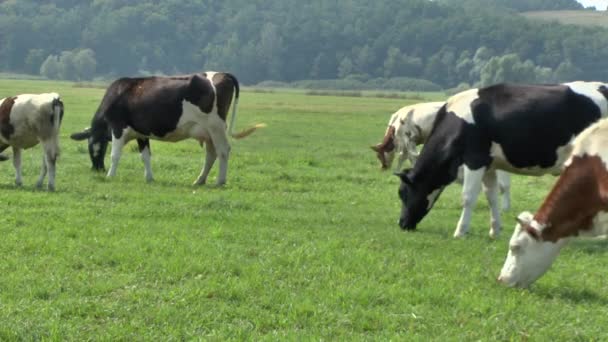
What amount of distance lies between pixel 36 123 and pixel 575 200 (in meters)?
10.5

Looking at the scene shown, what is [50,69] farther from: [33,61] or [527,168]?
[527,168]

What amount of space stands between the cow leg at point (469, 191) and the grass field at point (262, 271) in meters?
0.25

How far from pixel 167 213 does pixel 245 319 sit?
5848mm

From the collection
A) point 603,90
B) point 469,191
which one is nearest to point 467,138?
point 469,191

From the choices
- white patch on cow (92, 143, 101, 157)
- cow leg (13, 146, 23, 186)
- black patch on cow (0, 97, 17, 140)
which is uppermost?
black patch on cow (0, 97, 17, 140)

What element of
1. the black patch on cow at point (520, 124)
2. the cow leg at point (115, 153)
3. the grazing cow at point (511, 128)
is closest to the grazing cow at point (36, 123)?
the cow leg at point (115, 153)

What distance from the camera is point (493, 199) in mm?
13703

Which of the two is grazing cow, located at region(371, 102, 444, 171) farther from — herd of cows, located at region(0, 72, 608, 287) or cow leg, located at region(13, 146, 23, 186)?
cow leg, located at region(13, 146, 23, 186)

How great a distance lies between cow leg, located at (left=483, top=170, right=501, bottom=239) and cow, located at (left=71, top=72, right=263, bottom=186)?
21.2ft

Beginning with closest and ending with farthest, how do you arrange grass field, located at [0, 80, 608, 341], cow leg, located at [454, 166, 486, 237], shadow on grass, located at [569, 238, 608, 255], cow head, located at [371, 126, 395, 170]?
grass field, located at [0, 80, 608, 341], shadow on grass, located at [569, 238, 608, 255], cow leg, located at [454, 166, 486, 237], cow head, located at [371, 126, 395, 170]

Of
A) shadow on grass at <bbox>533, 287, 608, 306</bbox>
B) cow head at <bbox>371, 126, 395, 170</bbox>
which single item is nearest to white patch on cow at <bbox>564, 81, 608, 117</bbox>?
shadow on grass at <bbox>533, 287, 608, 306</bbox>

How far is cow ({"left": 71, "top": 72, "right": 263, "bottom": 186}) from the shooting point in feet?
61.0

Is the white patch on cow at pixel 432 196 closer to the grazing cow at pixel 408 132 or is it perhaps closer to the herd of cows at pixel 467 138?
the herd of cows at pixel 467 138

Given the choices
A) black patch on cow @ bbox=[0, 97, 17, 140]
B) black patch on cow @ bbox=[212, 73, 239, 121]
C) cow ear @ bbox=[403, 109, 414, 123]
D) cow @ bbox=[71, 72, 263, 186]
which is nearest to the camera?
black patch on cow @ bbox=[0, 97, 17, 140]
